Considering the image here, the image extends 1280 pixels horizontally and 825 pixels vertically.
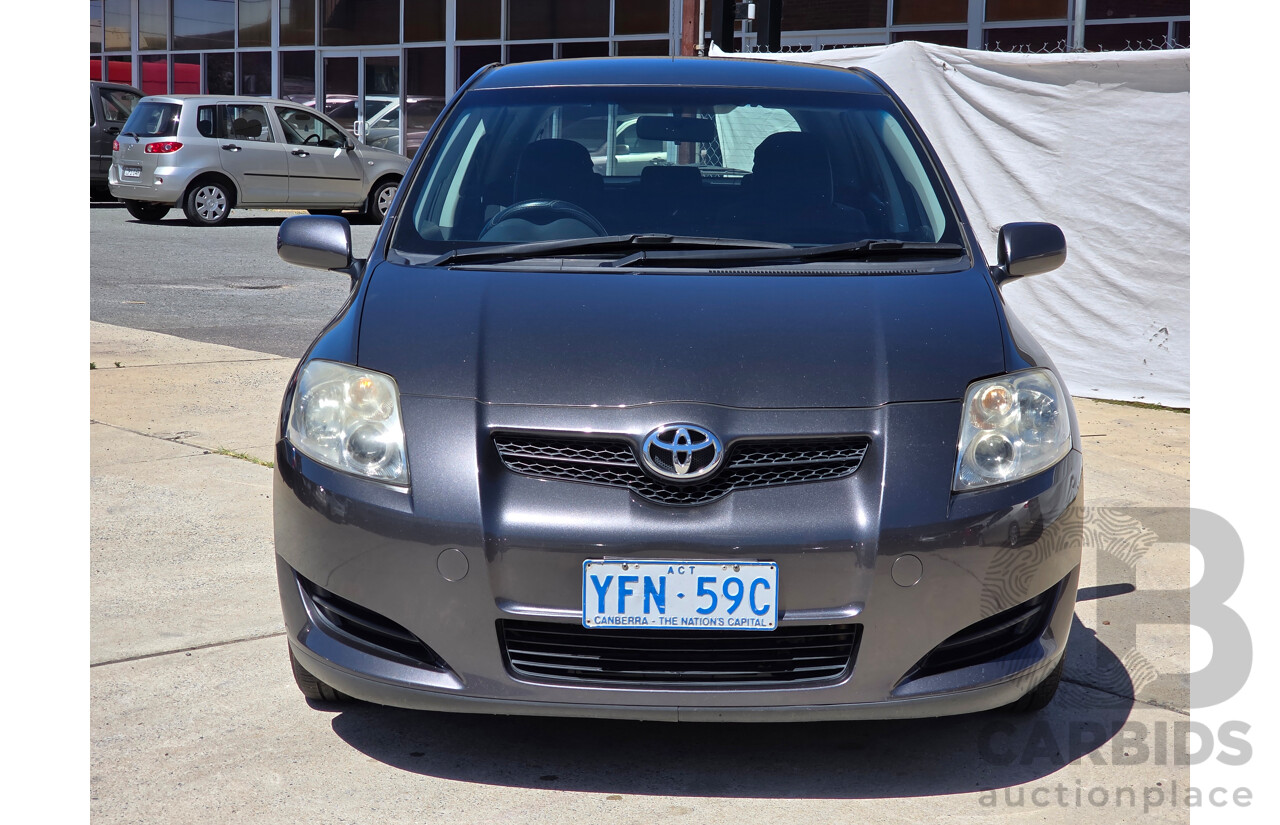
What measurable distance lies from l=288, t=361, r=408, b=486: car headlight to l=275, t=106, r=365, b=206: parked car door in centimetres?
1603

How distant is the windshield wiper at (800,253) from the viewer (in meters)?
3.33

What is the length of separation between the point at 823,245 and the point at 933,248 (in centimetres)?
28

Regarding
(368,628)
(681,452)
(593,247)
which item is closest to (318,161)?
(593,247)

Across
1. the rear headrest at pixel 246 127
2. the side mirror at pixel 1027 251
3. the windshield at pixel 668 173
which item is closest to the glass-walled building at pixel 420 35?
the rear headrest at pixel 246 127

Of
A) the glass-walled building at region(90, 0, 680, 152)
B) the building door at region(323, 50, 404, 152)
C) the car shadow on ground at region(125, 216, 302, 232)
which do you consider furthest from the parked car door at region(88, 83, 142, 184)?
the glass-walled building at region(90, 0, 680, 152)

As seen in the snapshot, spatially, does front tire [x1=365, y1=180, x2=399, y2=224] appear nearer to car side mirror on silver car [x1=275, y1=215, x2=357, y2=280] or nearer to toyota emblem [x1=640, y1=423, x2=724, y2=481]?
car side mirror on silver car [x1=275, y1=215, x2=357, y2=280]

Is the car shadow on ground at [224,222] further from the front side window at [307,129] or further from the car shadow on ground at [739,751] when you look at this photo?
the car shadow on ground at [739,751]

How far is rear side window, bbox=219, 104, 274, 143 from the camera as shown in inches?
696

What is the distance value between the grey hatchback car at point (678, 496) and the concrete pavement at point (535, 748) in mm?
208

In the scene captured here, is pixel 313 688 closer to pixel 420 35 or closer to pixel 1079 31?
pixel 1079 31

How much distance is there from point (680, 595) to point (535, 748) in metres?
0.66

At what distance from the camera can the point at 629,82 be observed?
401cm

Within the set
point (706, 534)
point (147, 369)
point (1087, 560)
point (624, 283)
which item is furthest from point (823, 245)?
point (147, 369)

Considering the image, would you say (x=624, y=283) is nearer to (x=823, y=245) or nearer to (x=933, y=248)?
(x=823, y=245)
